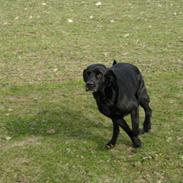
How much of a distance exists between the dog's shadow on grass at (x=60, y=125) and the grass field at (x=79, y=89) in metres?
0.02

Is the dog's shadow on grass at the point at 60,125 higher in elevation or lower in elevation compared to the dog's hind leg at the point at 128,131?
lower

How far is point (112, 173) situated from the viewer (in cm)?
697

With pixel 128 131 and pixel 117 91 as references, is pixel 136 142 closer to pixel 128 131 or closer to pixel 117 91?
pixel 128 131

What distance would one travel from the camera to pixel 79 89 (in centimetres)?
1022

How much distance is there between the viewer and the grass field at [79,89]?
7.17 meters

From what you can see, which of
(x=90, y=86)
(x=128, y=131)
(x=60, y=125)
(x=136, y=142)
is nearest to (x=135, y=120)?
(x=128, y=131)

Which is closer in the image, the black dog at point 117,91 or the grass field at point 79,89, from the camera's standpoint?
the black dog at point 117,91

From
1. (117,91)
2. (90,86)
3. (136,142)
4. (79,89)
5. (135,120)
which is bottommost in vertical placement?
(79,89)

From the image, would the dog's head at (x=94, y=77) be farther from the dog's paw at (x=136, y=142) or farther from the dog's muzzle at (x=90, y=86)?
the dog's paw at (x=136, y=142)

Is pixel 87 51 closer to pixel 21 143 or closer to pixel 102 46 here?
pixel 102 46

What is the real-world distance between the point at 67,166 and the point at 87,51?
597 cm

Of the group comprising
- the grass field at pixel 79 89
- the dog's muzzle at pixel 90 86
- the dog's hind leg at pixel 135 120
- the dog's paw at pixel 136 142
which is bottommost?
the grass field at pixel 79 89

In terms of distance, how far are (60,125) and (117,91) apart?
80.8 inches

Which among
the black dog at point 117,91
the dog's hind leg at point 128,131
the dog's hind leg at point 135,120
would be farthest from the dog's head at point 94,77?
the dog's hind leg at point 135,120
